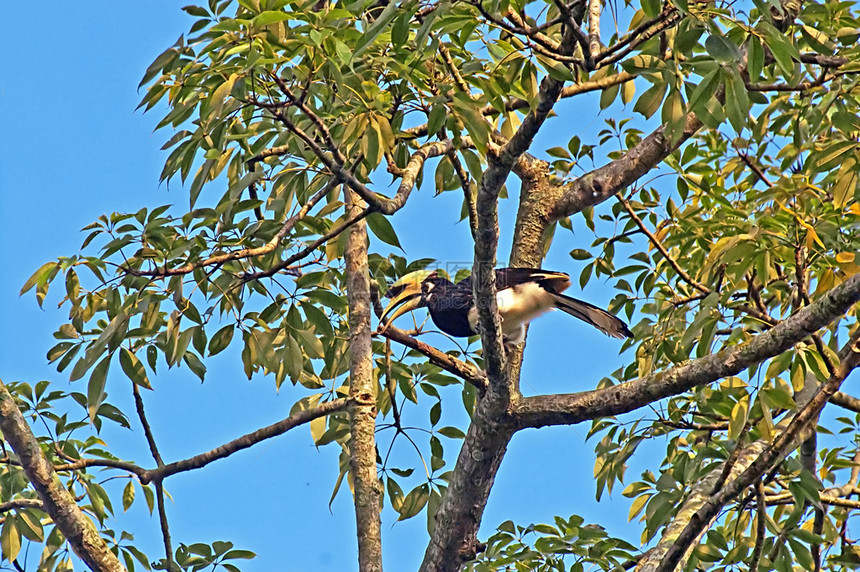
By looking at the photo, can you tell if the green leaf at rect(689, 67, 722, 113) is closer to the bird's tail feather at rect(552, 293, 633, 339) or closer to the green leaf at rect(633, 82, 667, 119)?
the green leaf at rect(633, 82, 667, 119)

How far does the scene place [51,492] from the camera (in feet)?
8.46

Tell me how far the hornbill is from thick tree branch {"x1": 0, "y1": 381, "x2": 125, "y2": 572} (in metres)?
1.38

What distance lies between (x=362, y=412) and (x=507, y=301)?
1.05 m

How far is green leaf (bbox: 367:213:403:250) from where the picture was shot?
2543 mm

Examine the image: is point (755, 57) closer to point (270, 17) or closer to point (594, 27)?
point (594, 27)

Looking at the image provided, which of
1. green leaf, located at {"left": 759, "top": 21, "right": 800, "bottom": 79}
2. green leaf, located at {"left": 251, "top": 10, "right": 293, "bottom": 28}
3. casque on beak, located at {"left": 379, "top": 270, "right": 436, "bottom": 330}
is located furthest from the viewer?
casque on beak, located at {"left": 379, "top": 270, "right": 436, "bottom": 330}

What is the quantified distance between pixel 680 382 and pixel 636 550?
2.41 feet

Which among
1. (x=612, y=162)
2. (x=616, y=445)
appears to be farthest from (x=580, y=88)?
(x=616, y=445)

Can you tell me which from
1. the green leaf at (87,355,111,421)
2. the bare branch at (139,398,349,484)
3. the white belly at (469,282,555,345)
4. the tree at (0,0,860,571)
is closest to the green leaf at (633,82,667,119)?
the tree at (0,0,860,571)

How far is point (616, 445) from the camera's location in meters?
3.34

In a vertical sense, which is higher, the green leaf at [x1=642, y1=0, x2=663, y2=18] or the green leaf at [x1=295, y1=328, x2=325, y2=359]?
the green leaf at [x1=295, y1=328, x2=325, y2=359]

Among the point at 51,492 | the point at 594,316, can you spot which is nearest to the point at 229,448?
the point at 51,492

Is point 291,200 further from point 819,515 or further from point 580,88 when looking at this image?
point 819,515

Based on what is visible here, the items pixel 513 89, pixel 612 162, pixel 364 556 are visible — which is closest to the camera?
pixel 513 89
